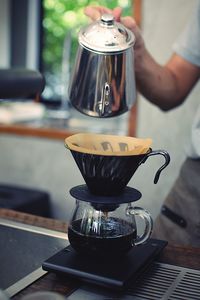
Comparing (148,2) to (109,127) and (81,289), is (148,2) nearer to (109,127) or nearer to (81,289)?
(109,127)

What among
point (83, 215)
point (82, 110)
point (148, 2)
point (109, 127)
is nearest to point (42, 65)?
point (109, 127)

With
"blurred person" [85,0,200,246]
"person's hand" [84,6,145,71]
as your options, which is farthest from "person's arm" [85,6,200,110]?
"person's hand" [84,6,145,71]

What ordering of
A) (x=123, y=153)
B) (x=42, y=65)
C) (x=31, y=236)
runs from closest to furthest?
(x=123, y=153)
(x=31, y=236)
(x=42, y=65)

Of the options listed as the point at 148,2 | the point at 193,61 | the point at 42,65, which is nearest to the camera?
the point at 193,61

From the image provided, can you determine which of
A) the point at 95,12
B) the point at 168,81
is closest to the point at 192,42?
the point at 168,81

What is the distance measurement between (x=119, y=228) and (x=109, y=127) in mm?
2009

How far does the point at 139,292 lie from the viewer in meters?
0.87

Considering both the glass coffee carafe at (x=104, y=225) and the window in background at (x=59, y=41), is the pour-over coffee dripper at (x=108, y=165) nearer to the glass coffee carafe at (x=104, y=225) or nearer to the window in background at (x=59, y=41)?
the glass coffee carafe at (x=104, y=225)

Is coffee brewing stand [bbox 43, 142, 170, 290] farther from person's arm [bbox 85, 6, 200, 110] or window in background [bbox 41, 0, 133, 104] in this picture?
window in background [bbox 41, 0, 133, 104]

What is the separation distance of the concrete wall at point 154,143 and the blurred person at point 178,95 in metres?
0.56

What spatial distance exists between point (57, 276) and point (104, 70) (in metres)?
0.44

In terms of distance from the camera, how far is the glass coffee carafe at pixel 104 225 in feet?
2.92

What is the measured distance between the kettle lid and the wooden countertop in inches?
16.3

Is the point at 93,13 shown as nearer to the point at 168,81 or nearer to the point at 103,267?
the point at 168,81
